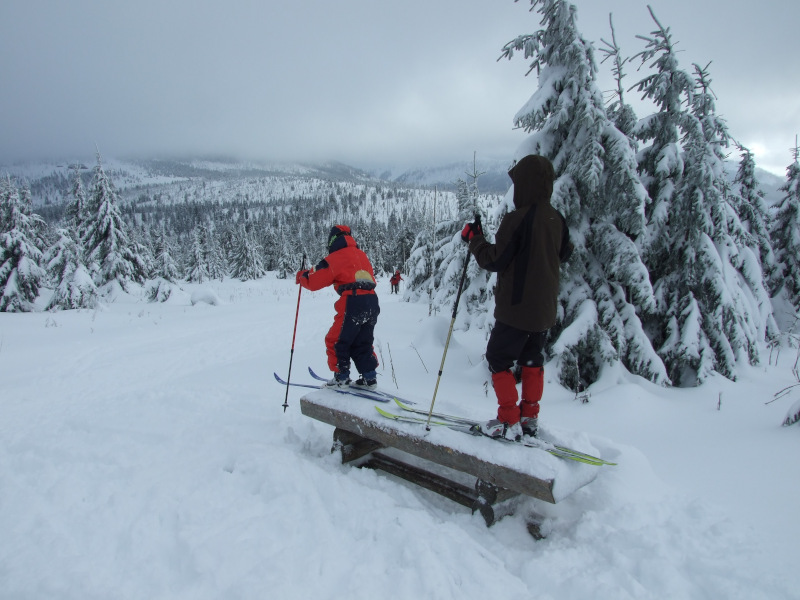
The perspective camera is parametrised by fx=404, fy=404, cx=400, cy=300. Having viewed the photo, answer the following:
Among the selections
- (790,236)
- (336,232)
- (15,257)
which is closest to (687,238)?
(336,232)

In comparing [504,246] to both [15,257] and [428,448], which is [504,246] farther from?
[15,257]

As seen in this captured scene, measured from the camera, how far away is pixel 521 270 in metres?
3.43

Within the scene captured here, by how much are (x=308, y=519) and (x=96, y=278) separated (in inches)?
1240

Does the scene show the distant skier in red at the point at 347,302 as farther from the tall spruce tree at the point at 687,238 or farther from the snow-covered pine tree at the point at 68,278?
the snow-covered pine tree at the point at 68,278

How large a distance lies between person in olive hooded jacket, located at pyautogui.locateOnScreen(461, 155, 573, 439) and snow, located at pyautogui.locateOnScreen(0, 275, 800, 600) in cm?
55

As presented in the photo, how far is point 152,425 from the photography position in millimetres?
5551

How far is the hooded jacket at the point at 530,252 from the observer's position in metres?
3.39

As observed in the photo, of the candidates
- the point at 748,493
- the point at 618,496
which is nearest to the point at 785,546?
the point at 748,493

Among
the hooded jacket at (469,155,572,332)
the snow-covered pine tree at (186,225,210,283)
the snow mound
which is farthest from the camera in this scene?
the snow-covered pine tree at (186,225,210,283)

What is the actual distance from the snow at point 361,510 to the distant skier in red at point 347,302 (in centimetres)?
95

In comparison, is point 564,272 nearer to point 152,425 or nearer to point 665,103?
point 665,103

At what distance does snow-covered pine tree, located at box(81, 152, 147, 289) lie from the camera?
2727 centimetres

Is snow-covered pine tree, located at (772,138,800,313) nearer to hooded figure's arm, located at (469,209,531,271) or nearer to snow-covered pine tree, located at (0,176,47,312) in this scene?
hooded figure's arm, located at (469,209,531,271)

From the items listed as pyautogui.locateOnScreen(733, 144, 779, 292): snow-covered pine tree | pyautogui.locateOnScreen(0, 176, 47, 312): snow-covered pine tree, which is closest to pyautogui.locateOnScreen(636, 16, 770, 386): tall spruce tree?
pyautogui.locateOnScreen(733, 144, 779, 292): snow-covered pine tree
